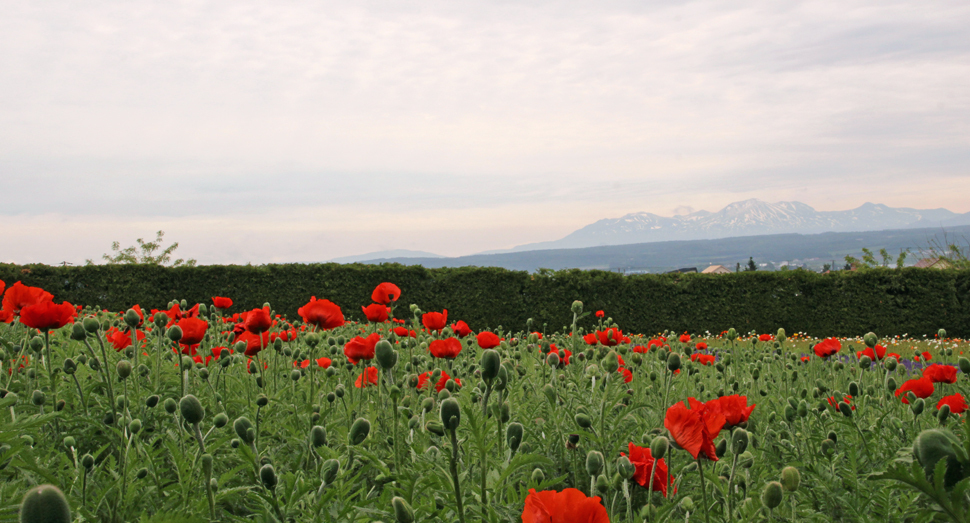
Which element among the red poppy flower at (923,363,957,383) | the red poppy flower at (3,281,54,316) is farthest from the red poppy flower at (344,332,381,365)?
the red poppy flower at (923,363,957,383)

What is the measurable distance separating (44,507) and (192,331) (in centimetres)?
213

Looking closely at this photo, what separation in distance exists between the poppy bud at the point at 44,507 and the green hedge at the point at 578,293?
1405 cm

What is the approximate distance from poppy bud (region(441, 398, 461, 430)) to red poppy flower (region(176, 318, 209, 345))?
75.4 inches

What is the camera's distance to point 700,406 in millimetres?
1438

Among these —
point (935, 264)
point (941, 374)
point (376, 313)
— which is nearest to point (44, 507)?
point (376, 313)

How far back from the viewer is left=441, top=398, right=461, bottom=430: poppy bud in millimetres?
1108

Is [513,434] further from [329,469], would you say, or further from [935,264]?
[935,264]

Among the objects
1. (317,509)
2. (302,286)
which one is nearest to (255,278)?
(302,286)

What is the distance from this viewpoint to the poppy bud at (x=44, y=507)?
2.07 feet

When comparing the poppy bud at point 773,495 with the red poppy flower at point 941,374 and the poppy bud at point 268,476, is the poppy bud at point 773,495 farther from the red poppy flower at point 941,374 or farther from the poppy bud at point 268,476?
the red poppy flower at point 941,374

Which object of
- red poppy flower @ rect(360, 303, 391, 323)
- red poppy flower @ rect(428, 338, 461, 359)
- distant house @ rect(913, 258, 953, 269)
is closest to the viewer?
red poppy flower @ rect(428, 338, 461, 359)

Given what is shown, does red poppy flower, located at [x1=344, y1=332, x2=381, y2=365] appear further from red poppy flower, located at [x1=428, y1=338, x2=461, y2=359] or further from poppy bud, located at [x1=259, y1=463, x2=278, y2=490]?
poppy bud, located at [x1=259, y1=463, x2=278, y2=490]

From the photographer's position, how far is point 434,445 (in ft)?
6.14

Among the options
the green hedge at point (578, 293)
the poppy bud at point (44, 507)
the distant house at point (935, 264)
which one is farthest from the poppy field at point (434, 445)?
the distant house at point (935, 264)
